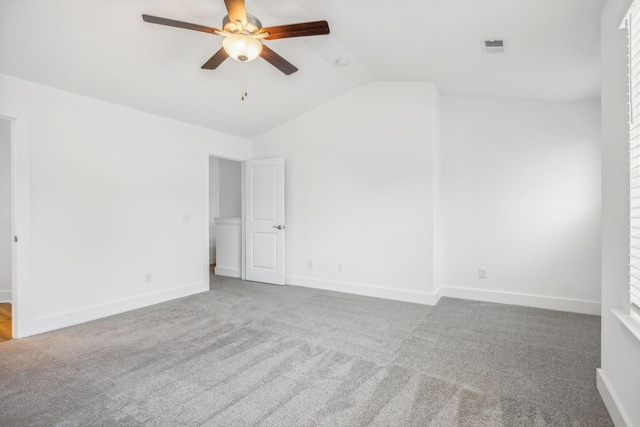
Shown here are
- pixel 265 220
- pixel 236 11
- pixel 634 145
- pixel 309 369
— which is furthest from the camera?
pixel 265 220

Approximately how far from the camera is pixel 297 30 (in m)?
2.18

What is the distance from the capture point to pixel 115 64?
304 centimetres

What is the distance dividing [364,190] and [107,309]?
3.46 m

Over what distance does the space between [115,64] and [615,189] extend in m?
4.08

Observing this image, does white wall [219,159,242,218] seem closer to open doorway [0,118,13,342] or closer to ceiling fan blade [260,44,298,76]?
open doorway [0,118,13,342]

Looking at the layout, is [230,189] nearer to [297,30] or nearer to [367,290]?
[367,290]

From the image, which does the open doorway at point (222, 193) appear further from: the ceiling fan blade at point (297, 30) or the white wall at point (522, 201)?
the ceiling fan blade at point (297, 30)

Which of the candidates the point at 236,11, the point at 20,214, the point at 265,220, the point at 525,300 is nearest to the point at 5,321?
the point at 20,214

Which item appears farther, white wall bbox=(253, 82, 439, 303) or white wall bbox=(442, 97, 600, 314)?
white wall bbox=(253, 82, 439, 303)

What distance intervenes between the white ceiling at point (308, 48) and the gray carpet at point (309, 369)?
8.22 ft

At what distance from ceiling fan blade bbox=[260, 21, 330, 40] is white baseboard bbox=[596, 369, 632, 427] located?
9.21 feet

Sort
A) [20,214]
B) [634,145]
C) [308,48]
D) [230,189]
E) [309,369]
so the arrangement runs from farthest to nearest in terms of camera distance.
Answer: [230,189] < [308,48] < [20,214] < [309,369] < [634,145]

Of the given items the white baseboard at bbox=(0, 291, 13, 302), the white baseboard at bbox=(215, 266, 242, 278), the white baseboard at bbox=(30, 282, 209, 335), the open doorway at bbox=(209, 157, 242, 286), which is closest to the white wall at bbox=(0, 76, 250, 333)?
the white baseboard at bbox=(30, 282, 209, 335)

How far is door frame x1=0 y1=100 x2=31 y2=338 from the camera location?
293 cm
